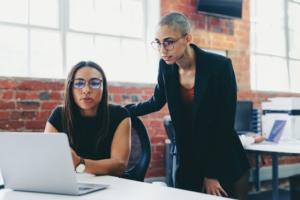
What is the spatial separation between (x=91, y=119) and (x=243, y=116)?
95.7 inches

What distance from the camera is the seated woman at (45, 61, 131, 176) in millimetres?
2256

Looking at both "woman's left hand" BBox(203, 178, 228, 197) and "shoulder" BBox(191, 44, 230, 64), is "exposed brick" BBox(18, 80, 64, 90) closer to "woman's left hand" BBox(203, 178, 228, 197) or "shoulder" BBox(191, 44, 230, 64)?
"shoulder" BBox(191, 44, 230, 64)

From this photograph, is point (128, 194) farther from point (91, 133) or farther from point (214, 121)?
point (91, 133)

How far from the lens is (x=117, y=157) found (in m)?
2.16

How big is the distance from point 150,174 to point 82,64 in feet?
6.70

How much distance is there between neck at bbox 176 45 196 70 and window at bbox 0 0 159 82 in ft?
5.43

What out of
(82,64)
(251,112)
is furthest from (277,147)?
(82,64)

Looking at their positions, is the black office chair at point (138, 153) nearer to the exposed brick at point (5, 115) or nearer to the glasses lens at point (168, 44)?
the glasses lens at point (168, 44)

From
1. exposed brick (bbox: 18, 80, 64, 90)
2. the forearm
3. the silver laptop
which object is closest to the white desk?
the silver laptop

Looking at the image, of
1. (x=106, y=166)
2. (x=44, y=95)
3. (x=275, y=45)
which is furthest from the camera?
(x=275, y=45)

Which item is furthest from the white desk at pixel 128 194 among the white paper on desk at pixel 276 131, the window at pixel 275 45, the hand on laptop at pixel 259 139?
the window at pixel 275 45

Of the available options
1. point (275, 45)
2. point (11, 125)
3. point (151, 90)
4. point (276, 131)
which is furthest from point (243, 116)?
point (11, 125)

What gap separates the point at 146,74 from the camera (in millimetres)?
4230

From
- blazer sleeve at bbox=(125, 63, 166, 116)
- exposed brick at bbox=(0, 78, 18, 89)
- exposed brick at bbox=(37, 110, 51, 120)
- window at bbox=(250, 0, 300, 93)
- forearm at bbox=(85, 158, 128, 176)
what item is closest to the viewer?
forearm at bbox=(85, 158, 128, 176)
